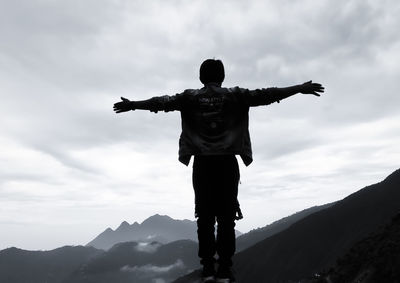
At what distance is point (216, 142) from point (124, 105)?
58.7 inches

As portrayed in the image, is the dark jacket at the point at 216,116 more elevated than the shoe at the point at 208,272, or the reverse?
the dark jacket at the point at 216,116

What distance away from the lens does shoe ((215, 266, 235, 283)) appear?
601cm

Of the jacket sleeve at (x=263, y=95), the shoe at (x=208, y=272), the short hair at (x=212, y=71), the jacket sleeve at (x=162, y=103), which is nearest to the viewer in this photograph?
the shoe at (x=208, y=272)

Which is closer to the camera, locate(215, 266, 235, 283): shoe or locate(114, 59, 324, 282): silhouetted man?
locate(215, 266, 235, 283): shoe

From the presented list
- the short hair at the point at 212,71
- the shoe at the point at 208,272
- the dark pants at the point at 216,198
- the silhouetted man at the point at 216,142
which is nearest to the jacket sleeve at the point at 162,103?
the silhouetted man at the point at 216,142

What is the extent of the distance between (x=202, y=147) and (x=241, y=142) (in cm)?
58

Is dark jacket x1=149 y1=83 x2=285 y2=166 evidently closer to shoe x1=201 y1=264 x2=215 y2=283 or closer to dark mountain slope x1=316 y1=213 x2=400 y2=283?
shoe x1=201 y1=264 x2=215 y2=283

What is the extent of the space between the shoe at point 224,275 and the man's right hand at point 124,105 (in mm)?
2706

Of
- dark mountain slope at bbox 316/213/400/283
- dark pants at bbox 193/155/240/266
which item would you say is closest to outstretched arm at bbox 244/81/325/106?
dark pants at bbox 193/155/240/266

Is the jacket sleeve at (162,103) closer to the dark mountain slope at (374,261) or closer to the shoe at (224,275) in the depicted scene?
the shoe at (224,275)

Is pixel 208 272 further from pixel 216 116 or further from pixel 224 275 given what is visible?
pixel 216 116

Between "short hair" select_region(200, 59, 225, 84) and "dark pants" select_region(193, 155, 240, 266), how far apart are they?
123 centimetres

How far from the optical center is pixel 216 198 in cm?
651

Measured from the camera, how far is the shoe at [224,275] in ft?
19.7
